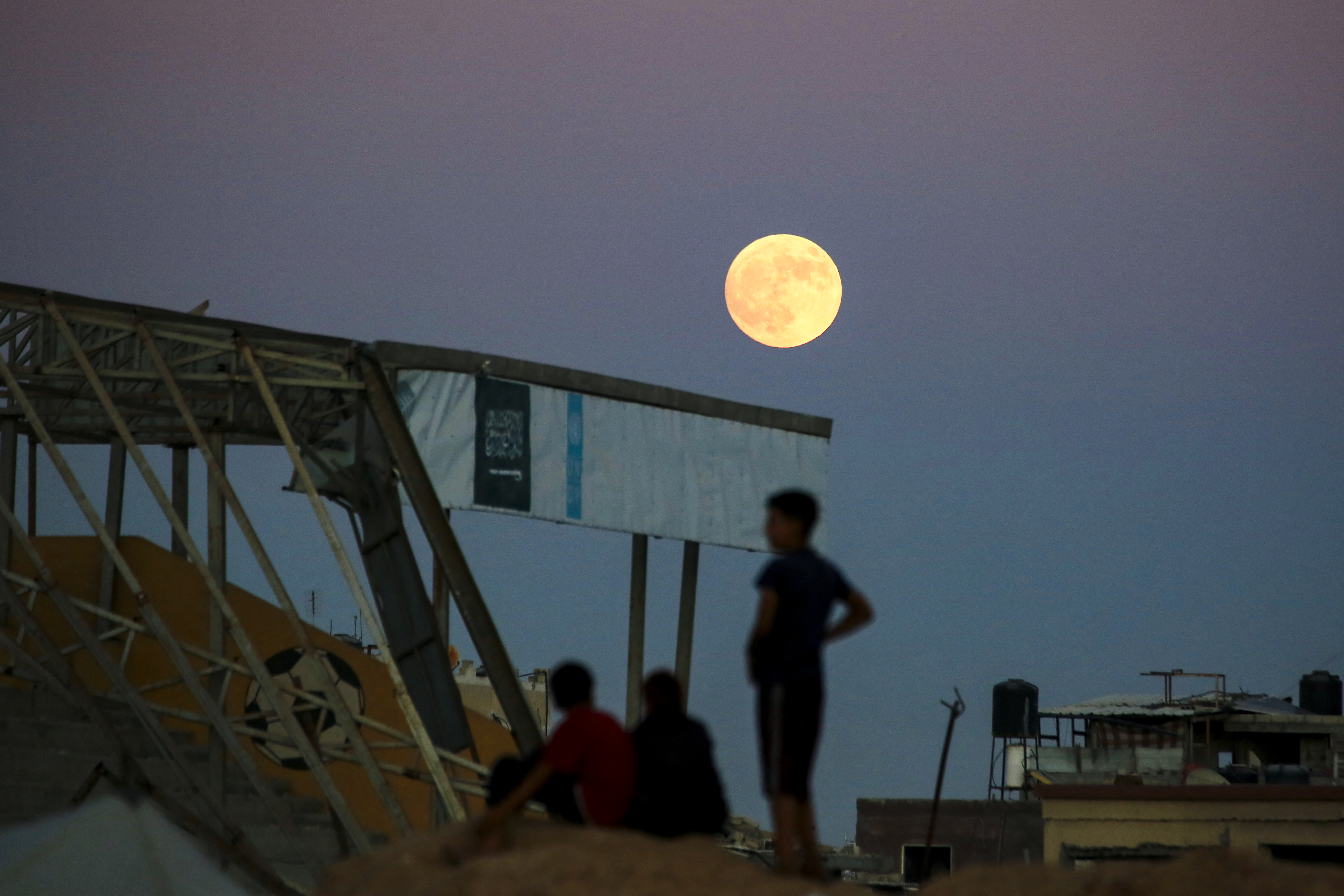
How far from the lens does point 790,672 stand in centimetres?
685

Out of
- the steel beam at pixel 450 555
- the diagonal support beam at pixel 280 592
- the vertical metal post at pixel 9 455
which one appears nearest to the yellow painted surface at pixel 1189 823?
the steel beam at pixel 450 555

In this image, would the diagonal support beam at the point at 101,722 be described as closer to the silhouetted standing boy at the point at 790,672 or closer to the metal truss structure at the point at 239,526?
the metal truss structure at the point at 239,526

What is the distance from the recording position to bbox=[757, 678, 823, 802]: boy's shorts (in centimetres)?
684

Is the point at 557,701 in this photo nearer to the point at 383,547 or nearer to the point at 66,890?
the point at 66,890

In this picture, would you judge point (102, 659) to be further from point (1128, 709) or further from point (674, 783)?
point (1128, 709)

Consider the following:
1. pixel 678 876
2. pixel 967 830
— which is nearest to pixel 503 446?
pixel 678 876

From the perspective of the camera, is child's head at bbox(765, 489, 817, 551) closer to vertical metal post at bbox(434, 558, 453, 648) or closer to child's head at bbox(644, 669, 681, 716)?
child's head at bbox(644, 669, 681, 716)

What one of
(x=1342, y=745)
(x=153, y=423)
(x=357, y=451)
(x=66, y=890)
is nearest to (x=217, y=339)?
(x=357, y=451)

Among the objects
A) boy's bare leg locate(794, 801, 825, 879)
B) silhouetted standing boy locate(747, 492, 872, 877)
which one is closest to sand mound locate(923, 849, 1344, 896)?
boy's bare leg locate(794, 801, 825, 879)

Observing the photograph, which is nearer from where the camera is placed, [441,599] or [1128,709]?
[441,599]

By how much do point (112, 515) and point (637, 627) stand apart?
6.22 metres

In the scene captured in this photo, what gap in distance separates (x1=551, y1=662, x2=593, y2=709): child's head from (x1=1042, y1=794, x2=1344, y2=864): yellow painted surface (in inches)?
701

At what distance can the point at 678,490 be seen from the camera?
54.5ft

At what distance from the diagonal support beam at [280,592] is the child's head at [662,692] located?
16.9ft
